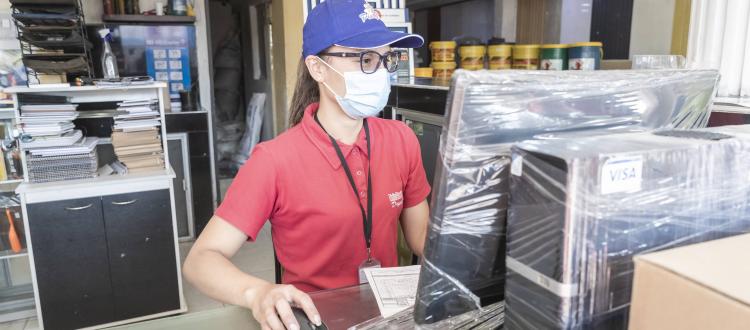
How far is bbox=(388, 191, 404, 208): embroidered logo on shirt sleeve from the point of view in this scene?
156 centimetres

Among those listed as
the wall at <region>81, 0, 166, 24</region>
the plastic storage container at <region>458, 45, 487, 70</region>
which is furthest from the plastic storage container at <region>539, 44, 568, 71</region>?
the wall at <region>81, 0, 166, 24</region>

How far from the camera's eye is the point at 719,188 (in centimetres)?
70

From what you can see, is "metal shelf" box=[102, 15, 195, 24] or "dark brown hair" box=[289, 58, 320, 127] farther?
"metal shelf" box=[102, 15, 195, 24]

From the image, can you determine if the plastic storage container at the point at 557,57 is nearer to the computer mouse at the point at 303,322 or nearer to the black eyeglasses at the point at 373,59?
the black eyeglasses at the point at 373,59

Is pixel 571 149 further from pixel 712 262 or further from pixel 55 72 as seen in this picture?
pixel 55 72

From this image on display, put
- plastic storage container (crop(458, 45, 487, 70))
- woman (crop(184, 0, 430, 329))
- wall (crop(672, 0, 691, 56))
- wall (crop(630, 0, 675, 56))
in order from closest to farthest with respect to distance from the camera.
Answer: woman (crop(184, 0, 430, 329)) < wall (crop(672, 0, 691, 56)) < wall (crop(630, 0, 675, 56)) < plastic storage container (crop(458, 45, 487, 70))

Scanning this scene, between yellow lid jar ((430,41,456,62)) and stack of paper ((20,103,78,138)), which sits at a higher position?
yellow lid jar ((430,41,456,62))

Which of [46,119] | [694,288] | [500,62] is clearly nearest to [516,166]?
[694,288]

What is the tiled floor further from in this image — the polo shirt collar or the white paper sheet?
the white paper sheet

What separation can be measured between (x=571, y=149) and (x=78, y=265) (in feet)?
9.50

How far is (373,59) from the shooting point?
4.76ft

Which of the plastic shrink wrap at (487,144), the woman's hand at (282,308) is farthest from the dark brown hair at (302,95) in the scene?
the plastic shrink wrap at (487,144)

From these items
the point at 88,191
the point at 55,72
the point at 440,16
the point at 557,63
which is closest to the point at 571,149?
the point at 557,63

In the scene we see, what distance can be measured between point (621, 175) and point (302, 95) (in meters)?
1.22
